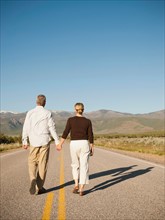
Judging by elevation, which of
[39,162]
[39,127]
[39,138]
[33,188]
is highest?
[39,127]

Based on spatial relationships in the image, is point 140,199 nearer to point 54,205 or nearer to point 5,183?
point 54,205

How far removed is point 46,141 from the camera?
770cm

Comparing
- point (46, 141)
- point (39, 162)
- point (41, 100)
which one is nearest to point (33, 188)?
point (39, 162)

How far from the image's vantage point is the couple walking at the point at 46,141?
7.61 m

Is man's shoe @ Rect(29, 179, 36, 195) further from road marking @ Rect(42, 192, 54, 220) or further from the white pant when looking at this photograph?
the white pant

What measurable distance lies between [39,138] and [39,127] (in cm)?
28

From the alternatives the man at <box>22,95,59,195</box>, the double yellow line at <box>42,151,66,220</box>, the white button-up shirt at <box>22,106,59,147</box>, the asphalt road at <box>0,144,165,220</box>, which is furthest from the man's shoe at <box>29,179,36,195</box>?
the white button-up shirt at <box>22,106,59,147</box>

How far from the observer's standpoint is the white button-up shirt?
7.68m

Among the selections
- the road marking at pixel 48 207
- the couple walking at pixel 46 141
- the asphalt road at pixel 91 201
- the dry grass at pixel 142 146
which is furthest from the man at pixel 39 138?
the dry grass at pixel 142 146

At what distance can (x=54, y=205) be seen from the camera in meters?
6.49

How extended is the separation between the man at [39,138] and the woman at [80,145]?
0.38m

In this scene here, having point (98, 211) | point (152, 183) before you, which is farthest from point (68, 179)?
point (98, 211)

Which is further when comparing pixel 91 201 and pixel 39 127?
pixel 39 127

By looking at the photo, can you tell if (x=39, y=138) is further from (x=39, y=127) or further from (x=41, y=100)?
(x=41, y=100)
